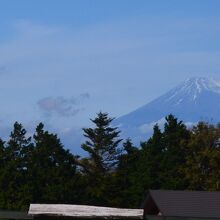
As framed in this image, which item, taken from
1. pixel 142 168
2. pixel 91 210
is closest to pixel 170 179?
pixel 142 168

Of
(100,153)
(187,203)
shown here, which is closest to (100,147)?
(100,153)

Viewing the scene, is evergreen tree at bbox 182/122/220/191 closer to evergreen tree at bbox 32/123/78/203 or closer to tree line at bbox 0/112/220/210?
tree line at bbox 0/112/220/210

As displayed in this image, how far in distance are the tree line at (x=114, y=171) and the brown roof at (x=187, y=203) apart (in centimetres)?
2090

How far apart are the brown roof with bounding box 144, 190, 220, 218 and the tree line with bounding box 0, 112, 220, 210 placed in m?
20.9

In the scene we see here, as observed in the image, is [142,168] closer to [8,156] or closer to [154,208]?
[8,156]

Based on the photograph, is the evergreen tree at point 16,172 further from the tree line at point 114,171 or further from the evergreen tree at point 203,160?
the evergreen tree at point 203,160

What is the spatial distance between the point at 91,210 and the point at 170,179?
3244 cm

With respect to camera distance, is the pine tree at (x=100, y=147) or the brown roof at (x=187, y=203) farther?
the pine tree at (x=100, y=147)

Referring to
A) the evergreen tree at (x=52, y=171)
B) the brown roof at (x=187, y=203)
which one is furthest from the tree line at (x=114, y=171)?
the brown roof at (x=187, y=203)

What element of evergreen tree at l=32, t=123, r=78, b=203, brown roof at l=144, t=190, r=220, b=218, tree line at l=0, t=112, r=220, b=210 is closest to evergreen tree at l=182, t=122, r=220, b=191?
tree line at l=0, t=112, r=220, b=210

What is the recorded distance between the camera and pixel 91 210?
3375cm

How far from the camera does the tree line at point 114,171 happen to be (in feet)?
211

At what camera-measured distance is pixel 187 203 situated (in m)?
41.9

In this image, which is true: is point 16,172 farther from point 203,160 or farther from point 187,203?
point 187,203
